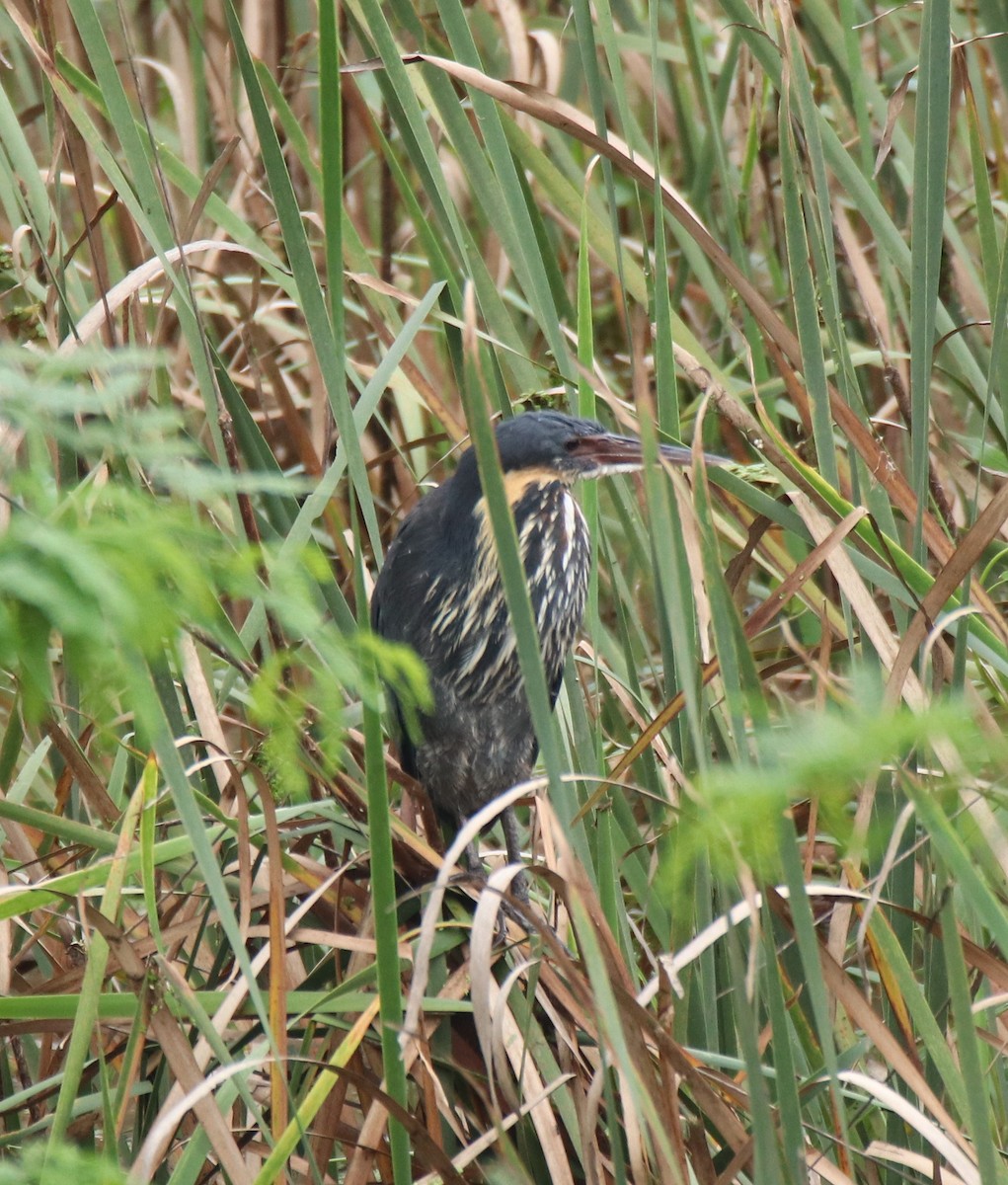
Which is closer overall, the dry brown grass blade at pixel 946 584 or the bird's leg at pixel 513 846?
the dry brown grass blade at pixel 946 584

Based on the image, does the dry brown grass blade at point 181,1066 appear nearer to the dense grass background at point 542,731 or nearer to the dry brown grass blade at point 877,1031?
the dense grass background at point 542,731

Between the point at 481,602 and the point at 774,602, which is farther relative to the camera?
the point at 481,602

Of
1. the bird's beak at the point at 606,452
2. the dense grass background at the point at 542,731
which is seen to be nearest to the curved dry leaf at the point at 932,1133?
the dense grass background at the point at 542,731

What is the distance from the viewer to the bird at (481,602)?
2.11 metres

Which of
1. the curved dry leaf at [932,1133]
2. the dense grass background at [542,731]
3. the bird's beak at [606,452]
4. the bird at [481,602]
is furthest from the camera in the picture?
the bird at [481,602]

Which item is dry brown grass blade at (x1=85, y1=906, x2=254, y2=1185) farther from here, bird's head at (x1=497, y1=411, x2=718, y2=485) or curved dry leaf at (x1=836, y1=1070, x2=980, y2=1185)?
bird's head at (x1=497, y1=411, x2=718, y2=485)

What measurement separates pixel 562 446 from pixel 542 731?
3.84 ft

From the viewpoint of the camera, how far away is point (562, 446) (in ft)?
6.86

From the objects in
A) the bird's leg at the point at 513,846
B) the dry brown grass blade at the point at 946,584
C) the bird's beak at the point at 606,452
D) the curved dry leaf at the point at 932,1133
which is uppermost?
the dry brown grass blade at the point at 946,584

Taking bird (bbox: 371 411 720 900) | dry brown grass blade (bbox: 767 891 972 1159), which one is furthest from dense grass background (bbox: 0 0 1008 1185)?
bird (bbox: 371 411 720 900)

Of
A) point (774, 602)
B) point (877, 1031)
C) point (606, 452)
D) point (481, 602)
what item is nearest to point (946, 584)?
point (774, 602)

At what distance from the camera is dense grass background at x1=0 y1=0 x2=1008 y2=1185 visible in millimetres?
947

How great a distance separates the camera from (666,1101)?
1.25m

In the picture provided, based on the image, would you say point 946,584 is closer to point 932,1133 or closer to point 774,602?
point 774,602
